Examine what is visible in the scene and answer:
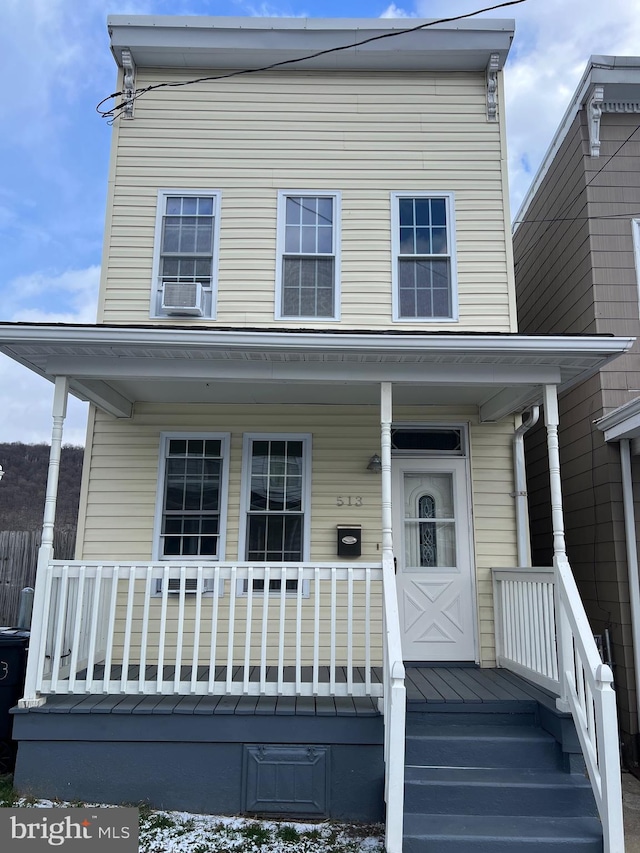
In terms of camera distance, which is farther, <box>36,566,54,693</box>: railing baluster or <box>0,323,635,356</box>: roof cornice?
<box>0,323,635,356</box>: roof cornice

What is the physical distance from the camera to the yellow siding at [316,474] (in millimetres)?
5996

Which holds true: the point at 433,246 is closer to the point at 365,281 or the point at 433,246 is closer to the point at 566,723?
the point at 365,281

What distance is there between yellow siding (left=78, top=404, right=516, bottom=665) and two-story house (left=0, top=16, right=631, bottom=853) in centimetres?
2

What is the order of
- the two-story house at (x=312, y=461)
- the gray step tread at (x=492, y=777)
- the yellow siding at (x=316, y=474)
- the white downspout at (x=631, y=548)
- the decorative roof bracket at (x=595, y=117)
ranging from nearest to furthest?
the gray step tread at (x=492, y=777) < the two-story house at (x=312, y=461) < the white downspout at (x=631, y=548) < the yellow siding at (x=316, y=474) < the decorative roof bracket at (x=595, y=117)

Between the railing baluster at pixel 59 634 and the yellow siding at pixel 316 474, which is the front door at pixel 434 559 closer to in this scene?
the yellow siding at pixel 316 474

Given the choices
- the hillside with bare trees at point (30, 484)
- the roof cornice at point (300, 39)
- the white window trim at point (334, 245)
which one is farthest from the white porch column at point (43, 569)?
the hillside with bare trees at point (30, 484)

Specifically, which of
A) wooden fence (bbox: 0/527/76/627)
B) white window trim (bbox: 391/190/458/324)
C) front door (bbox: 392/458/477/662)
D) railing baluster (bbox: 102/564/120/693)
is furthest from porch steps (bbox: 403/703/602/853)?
wooden fence (bbox: 0/527/76/627)

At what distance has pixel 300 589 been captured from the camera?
14.8 feet

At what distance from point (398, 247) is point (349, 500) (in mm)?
2759

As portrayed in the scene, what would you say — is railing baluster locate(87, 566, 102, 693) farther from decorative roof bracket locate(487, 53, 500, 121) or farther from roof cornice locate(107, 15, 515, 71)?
decorative roof bracket locate(487, 53, 500, 121)

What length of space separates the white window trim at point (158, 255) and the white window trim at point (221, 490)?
122cm

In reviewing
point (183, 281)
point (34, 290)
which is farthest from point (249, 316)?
point (34, 290)

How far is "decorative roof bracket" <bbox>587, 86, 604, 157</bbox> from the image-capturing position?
6.62 metres

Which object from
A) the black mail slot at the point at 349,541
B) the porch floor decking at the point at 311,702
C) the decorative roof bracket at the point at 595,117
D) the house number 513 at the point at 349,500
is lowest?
the porch floor decking at the point at 311,702
